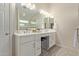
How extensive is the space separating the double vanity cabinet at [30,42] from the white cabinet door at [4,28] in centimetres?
16

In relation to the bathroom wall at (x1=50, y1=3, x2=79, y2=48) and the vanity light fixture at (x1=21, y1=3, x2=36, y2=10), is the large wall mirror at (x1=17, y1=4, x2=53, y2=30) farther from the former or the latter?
the bathroom wall at (x1=50, y1=3, x2=79, y2=48)

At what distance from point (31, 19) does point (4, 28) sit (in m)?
0.47

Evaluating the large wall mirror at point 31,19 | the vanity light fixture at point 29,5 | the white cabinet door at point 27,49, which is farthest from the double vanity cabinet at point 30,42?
the vanity light fixture at point 29,5

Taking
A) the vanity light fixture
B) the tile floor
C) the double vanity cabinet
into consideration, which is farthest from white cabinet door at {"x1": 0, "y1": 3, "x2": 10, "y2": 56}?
the tile floor

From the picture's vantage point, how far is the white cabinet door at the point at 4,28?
1831mm

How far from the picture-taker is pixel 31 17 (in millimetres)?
1970

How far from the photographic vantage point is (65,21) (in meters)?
1.98

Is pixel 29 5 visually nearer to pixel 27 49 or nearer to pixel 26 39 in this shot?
pixel 26 39

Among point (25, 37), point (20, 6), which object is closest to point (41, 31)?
point (25, 37)

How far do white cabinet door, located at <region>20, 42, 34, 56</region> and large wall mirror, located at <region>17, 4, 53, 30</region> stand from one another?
29cm

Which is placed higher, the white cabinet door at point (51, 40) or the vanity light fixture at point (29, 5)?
the vanity light fixture at point (29, 5)

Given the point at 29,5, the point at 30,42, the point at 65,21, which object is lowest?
the point at 30,42

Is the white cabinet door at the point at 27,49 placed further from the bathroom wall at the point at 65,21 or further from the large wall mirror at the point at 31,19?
the bathroom wall at the point at 65,21

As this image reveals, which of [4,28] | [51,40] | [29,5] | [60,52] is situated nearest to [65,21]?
A: [51,40]
